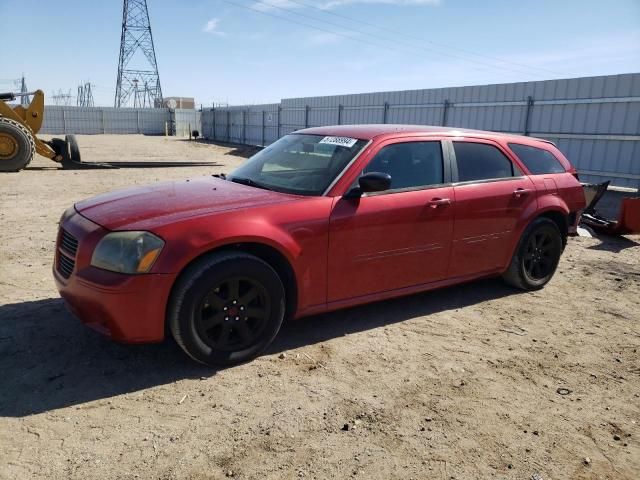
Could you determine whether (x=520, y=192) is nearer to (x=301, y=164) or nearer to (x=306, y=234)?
(x=301, y=164)

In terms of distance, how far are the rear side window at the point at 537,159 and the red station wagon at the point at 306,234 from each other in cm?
2

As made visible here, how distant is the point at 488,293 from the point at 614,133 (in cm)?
Result: 928

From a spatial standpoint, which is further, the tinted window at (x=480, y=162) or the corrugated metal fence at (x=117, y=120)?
the corrugated metal fence at (x=117, y=120)

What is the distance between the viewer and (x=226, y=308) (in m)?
3.32

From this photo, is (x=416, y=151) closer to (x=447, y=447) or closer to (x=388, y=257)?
(x=388, y=257)

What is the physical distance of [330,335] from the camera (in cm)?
398

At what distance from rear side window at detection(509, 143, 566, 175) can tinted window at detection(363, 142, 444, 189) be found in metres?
1.10

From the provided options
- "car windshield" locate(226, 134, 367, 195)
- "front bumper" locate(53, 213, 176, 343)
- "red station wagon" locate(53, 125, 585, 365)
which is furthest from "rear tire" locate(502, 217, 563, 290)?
"front bumper" locate(53, 213, 176, 343)

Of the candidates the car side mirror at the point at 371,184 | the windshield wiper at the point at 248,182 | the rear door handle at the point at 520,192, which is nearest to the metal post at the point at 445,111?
the rear door handle at the point at 520,192

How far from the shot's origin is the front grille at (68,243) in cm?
332

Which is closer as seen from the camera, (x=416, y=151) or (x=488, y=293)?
(x=416, y=151)

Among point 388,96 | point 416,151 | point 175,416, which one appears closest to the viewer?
point 175,416

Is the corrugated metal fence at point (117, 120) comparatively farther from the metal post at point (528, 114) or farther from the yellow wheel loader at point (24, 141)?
the metal post at point (528, 114)

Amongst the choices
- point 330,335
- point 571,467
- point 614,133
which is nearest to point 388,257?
point 330,335
